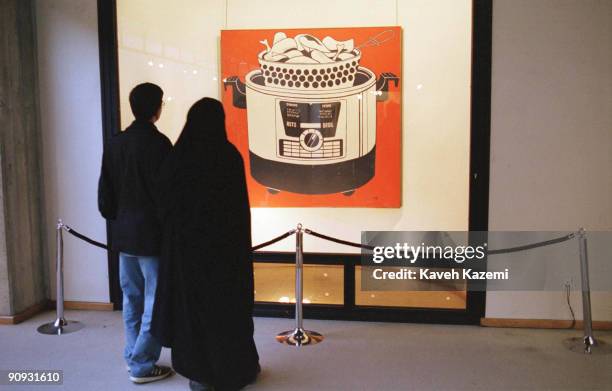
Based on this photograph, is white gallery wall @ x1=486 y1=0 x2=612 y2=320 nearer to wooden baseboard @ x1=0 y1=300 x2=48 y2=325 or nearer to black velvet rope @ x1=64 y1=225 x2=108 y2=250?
black velvet rope @ x1=64 y1=225 x2=108 y2=250

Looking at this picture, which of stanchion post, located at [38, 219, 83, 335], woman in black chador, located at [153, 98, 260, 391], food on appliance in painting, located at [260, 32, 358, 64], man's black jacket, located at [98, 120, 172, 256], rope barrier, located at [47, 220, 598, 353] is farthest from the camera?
food on appliance in painting, located at [260, 32, 358, 64]

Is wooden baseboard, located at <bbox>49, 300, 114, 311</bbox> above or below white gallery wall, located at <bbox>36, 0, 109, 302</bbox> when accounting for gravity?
below

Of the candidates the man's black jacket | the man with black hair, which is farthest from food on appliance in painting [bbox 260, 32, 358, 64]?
the man's black jacket

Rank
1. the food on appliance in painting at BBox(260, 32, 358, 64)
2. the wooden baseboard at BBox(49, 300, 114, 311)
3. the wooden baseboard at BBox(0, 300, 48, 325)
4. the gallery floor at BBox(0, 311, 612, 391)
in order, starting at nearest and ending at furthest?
the gallery floor at BBox(0, 311, 612, 391), the wooden baseboard at BBox(0, 300, 48, 325), the food on appliance in painting at BBox(260, 32, 358, 64), the wooden baseboard at BBox(49, 300, 114, 311)

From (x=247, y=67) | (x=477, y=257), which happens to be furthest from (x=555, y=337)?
(x=247, y=67)

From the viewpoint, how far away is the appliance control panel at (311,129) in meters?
4.51

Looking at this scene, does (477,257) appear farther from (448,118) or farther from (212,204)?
(212,204)

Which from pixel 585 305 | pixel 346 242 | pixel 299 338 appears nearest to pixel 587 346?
pixel 585 305

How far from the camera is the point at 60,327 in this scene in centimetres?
423

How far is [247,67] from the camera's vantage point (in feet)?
14.9

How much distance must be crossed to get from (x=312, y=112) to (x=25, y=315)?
113 inches

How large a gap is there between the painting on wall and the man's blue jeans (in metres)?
1.60

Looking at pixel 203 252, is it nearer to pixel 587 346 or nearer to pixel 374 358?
pixel 374 358

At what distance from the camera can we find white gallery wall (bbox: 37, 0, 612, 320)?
415cm
